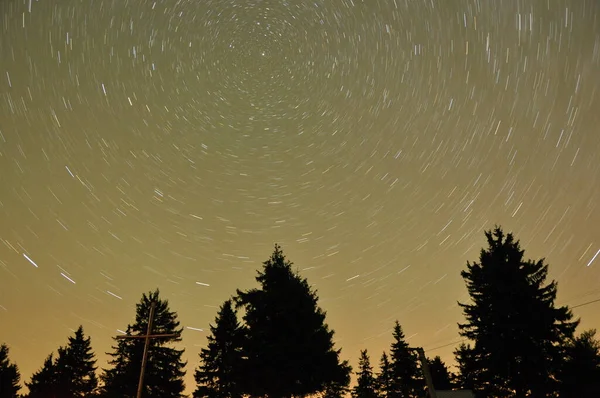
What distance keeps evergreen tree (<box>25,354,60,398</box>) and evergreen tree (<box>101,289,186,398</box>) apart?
821cm

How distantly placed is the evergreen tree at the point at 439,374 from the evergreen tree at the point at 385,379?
5.18m

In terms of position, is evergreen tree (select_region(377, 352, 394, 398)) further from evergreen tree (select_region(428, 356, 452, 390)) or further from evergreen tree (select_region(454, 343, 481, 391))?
evergreen tree (select_region(454, 343, 481, 391))

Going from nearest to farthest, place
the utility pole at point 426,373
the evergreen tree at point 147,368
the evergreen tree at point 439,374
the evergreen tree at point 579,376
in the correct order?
1. the utility pole at point 426,373
2. the evergreen tree at point 579,376
3. the evergreen tree at point 147,368
4. the evergreen tree at point 439,374

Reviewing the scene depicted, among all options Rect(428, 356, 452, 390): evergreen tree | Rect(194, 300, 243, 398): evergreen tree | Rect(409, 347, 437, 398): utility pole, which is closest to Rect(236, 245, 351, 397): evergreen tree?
Rect(409, 347, 437, 398): utility pole

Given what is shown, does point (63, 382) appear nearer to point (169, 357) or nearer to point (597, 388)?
point (169, 357)

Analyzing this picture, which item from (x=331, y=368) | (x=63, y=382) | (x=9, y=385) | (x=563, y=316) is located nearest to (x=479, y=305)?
(x=563, y=316)

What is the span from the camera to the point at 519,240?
21484 mm

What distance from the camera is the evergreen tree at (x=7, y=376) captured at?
45356 millimetres

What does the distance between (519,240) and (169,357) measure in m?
26.2

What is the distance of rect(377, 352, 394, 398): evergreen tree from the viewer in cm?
4588

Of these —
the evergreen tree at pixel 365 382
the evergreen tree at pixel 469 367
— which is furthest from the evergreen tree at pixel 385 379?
the evergreen tree at pixel 469 367

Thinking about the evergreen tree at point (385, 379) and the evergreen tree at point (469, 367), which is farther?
the evergreen tree at point (385, 379)

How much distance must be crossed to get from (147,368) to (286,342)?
13.8 meters

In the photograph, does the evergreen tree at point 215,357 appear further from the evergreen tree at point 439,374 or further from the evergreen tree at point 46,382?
the evergreen tree at point 439,374
